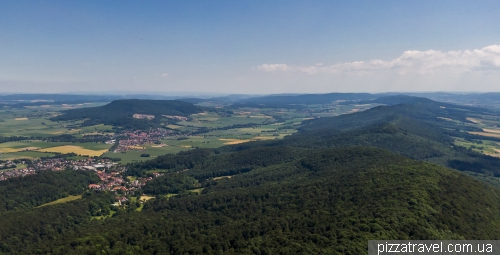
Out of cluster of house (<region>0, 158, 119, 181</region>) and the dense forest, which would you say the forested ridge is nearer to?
the dense forest

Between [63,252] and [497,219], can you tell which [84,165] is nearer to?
[63,252]

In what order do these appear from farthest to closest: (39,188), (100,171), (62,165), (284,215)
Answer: (62,165) → (100,171) → (39,188) → (284,215)

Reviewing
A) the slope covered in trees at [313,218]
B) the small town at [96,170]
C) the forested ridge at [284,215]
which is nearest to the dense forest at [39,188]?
the forested ridge at [284,215]

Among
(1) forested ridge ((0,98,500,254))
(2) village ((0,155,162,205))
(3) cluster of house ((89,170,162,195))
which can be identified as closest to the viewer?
(1) forested ridge ((0,98,500,254))

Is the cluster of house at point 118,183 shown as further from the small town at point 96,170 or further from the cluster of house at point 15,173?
the cluster of house at point 15,173

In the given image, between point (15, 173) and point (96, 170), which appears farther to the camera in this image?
point (96, 170)

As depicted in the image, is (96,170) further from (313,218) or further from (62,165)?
(313,218)

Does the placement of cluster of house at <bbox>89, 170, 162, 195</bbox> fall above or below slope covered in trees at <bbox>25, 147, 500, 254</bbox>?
below

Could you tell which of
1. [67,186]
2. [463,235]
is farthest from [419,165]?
[67,186]

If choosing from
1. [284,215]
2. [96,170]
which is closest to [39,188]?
[96,170]

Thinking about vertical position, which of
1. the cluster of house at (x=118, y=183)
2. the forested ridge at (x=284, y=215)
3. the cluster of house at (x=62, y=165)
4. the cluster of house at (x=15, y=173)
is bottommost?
the cluster of house at (x=118, y=183)

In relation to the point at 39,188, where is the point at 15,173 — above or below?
below

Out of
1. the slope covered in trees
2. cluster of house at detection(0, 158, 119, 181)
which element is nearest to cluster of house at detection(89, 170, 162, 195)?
cluster of house at detection(0, 158, 119, 181)
